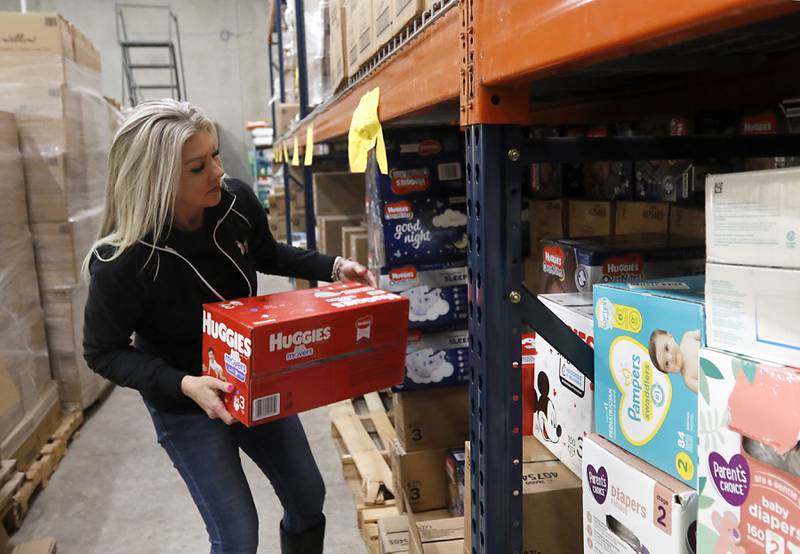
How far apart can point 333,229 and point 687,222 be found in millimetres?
2208

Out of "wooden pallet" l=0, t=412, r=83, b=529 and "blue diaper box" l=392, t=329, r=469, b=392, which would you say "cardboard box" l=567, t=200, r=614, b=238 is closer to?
"blue diaper box" l=392, t=329, r=469, b=392

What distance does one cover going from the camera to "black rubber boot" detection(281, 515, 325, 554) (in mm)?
1705

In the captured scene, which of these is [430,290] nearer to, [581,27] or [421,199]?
[421,199]

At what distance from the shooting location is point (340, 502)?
2.53 m

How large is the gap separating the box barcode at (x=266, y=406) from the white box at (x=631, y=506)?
0.69 metres

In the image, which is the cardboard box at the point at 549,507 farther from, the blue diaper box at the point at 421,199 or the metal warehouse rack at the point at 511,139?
the blue diaper box at the point at 421,199

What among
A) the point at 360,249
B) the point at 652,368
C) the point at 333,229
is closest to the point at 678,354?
the point at 652,368

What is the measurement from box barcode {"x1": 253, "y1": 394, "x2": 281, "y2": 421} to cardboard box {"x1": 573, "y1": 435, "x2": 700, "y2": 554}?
0.69m

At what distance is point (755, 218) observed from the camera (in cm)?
63

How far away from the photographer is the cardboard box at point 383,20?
1.39 metres

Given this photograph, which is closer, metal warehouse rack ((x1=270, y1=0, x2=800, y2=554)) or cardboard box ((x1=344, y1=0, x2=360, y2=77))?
metal warehouse rack ((x1=270, y1=0, x2=800, y2=554))

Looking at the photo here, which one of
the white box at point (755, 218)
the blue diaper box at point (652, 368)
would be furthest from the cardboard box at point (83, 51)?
the white box at point (755, 218)

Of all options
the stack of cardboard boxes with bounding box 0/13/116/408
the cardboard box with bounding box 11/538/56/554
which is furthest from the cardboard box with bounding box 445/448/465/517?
the stack of cardboard boxes with bounding box 0/13/116/408

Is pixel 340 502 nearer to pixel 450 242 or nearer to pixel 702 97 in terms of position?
pixel 450 242
